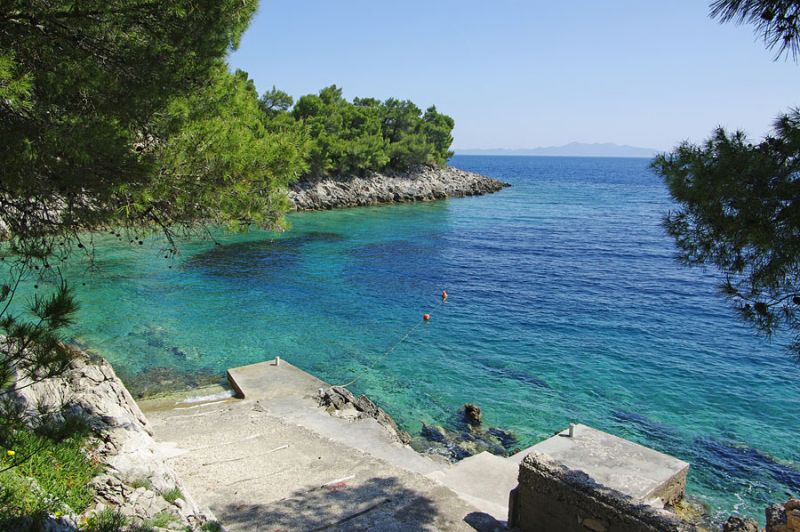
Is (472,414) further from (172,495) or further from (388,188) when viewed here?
(388,188)

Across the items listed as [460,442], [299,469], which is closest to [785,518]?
[460,442]

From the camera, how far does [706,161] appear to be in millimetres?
5949

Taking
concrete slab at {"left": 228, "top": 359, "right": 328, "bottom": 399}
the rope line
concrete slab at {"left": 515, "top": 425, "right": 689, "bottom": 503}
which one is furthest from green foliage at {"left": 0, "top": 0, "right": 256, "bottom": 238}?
the rope line

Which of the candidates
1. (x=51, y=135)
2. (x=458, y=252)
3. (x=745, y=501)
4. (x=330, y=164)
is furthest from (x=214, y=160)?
(x=330, y=164)

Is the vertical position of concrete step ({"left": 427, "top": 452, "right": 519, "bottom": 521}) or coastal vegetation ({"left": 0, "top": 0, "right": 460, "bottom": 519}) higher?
coastal vegetation ({"left": 0, "top": 0, "right": 460, "bottom": 519})

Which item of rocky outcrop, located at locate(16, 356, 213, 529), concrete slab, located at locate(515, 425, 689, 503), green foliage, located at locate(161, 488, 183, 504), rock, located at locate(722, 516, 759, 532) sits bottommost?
rock, located at locate(722, 516, 759, 532)

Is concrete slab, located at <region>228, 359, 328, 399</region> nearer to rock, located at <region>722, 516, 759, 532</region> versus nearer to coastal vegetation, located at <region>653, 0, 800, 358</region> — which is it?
rock, located at <region>722, 516, 759, 532</region>

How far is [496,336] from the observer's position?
2053cm

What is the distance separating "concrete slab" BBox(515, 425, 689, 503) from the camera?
9648 millimetres

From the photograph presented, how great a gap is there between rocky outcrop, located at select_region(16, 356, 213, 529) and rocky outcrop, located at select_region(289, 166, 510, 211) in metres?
39.3

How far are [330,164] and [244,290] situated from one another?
34102 millimetres

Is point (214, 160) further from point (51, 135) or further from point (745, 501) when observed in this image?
point (745, 501)

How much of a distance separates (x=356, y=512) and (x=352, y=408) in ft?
16.7

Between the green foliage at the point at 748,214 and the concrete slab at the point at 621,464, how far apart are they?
4753mm
